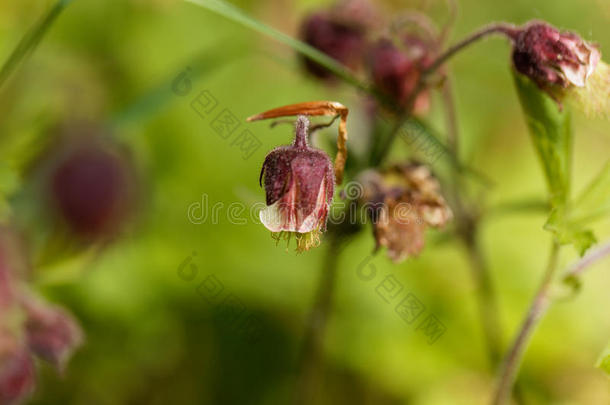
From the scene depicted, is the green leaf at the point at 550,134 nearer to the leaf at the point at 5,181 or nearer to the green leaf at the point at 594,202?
the green leaf at the point at 594,202

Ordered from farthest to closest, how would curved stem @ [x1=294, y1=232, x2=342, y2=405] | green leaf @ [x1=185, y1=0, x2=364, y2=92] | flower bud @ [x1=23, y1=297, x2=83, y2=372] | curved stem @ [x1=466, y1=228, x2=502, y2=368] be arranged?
curved stem @ [x1=466, y1=228, x2=502, y2=368]
curved stem @ [x1=294, y1=232, x2=342, y2=405]
flower bud @ [x1=23, y1=297, x2=83, y2=372]
green leaf @ [x1=185, y1=0, x2=364, y2=92]

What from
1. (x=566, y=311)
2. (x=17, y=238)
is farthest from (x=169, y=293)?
(x=566, y=311)

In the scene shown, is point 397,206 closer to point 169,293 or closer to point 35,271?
→ point 35,271

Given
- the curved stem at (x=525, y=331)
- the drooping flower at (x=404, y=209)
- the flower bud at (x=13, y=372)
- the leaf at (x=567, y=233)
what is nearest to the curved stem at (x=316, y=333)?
the drooping flower at (x=404, y=209)

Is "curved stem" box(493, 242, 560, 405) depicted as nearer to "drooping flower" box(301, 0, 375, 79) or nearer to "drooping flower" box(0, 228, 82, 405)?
"drooping flower" box(301, 0, 375, 79)

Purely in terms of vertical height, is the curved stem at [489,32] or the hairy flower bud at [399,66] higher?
the hairy flower bud at [399,66]

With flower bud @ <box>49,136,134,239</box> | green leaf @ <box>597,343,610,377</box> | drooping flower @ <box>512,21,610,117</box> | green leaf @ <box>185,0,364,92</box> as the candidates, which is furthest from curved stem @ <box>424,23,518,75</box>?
flower bud @ <box>49,136,134,239</box>
